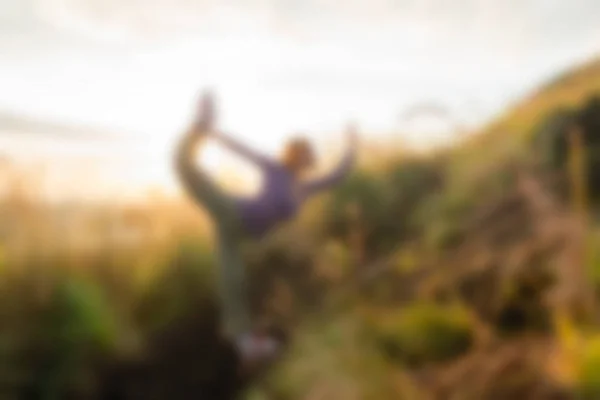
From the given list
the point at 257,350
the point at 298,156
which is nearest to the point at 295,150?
the point at 298,156

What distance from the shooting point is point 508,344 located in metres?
1.14

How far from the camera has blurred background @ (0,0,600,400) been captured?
112cm

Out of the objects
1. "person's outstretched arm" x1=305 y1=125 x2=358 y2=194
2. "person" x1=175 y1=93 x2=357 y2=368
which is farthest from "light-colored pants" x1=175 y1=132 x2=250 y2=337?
"person's outstretched arm" x1=305 y1=125 x2=358 y2=194

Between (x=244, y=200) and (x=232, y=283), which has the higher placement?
(x=244, y=200)

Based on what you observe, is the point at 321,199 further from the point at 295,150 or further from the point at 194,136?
the point at 194,136

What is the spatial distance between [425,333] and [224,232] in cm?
30

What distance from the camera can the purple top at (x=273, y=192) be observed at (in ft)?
3.95

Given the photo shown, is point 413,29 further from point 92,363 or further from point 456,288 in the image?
point 92,363

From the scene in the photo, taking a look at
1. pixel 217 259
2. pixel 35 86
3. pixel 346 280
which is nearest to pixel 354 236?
pixel 346 280

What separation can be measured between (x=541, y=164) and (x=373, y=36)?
299 millimetres

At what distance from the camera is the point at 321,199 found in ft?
4.00

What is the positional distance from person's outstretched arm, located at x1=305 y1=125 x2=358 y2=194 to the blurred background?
14 mm

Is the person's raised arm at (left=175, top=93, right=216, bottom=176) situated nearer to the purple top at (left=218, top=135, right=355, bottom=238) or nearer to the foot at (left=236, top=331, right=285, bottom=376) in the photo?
the purple top at (left=218, top=135, right=355, bottom=238)

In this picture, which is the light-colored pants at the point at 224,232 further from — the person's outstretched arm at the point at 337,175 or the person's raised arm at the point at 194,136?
the person's outstretched arm at the point at 337,175
